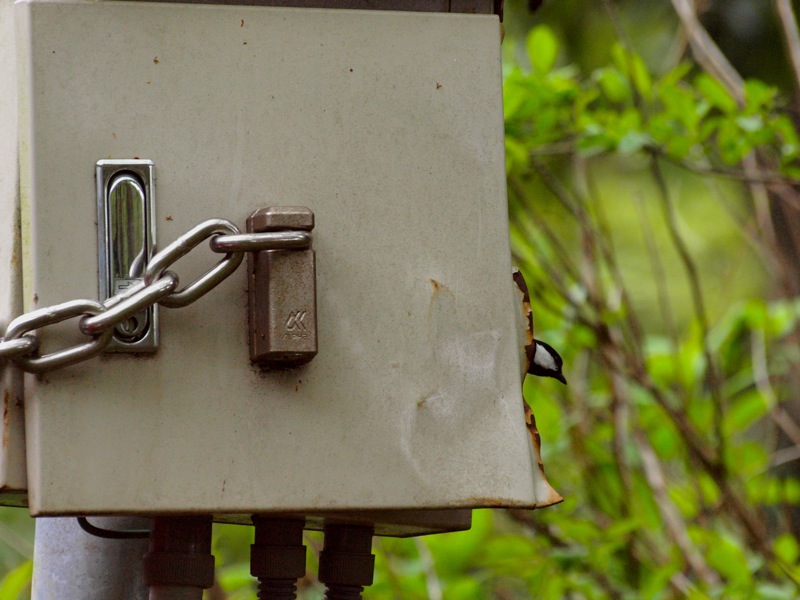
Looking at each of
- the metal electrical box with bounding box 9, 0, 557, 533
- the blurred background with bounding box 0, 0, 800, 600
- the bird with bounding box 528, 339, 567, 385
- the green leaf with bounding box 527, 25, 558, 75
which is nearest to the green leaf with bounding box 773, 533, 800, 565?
the blurred background with bounding box 0, 0, 800, 600

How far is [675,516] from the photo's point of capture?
2.65m

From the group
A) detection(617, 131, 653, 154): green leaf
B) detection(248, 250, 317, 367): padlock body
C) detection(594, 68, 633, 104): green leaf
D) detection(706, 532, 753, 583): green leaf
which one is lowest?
detection(706, 532, 753, 583): green leaf

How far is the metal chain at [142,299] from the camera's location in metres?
1.06

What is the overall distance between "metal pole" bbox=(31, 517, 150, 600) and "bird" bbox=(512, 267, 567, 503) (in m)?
0.49

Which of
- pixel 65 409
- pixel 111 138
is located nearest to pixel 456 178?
pixel 111 138

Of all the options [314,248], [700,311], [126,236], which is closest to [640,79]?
[700,311]

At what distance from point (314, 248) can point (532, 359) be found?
314 millimetres

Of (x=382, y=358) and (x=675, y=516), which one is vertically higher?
(x=382, y=358)

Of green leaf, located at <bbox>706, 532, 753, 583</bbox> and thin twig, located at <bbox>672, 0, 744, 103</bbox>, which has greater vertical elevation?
thin twig, located at <bbox>672, 0, 744, 103</bbox>

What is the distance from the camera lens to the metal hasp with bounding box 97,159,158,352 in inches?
43.8

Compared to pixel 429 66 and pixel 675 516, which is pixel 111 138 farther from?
pixel 675 516

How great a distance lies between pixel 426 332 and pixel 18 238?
430mm

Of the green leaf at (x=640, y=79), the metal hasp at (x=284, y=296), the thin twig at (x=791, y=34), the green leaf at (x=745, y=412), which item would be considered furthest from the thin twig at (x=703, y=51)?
the metal hasp at (x=284, y=296)

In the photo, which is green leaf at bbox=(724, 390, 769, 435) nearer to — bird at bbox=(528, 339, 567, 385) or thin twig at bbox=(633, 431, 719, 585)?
thin twig at bbox=(633, 431, 719, 585)
